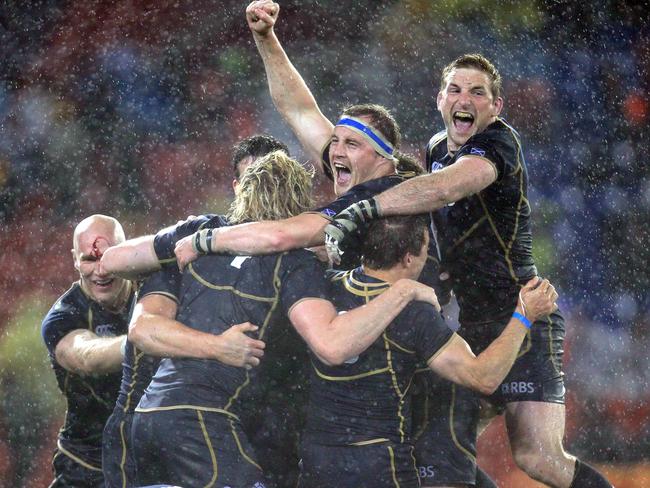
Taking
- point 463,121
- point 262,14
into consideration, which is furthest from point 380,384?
point 262,14

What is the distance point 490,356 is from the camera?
369cm

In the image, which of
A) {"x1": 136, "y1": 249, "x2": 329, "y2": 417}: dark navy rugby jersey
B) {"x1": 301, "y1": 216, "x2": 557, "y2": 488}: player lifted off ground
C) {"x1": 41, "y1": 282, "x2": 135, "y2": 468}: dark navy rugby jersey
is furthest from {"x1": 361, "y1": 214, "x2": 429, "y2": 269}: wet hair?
{"x1": 41, "y1": 282, "x2": 135, "y2": 468}: dark navy rugby jersey

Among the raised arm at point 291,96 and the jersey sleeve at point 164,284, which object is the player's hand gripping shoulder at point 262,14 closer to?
the raised arm at point 291,96

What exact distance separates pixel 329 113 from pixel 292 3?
1.38 m

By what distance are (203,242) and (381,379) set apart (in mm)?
894

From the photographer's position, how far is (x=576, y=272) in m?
9.08

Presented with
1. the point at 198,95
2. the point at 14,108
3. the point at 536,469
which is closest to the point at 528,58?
the point at 198,95

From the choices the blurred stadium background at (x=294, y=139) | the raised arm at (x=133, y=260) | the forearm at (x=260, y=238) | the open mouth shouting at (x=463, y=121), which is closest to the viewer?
the forearm at (x=260, y=238)

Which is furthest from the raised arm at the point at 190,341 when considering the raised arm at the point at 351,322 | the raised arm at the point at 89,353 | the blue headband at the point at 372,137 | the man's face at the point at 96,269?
the blue headband at the point at 372,137

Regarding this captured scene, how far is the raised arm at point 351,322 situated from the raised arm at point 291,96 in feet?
5.22

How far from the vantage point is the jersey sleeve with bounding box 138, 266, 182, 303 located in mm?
4008

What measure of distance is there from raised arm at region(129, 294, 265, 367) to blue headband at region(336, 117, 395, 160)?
1091 millimetres

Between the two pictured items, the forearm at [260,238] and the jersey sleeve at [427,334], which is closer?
the jersey sleeve at [427,334]

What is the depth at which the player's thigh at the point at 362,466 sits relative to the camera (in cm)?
347
